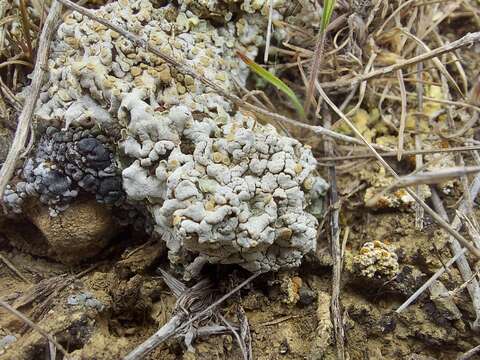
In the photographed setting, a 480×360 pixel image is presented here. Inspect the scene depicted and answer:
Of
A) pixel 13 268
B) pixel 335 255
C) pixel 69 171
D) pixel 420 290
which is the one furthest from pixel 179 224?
pixel 420 290

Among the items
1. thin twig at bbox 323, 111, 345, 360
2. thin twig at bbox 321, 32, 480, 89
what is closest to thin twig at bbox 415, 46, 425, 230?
thin twig at bbox 321, 32, 480, 89

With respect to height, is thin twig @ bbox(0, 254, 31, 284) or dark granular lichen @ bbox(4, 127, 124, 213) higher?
dark granular lichen @ bbox(4, 127, 124, 213)

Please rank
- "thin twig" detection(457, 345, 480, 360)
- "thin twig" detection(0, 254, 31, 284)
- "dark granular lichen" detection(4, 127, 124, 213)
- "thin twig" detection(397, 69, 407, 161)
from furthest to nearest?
"thin twig" detection(397, 69, 407, 161)
"thin twig" detection(0, 254, 31, 284)
"dark granular lichen" detection(4, 127, 124, 213)
"thin twig" detection(457, 345, 480, 360)

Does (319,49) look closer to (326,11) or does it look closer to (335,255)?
(326,11)

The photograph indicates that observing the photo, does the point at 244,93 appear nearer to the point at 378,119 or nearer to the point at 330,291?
the point at 378,119

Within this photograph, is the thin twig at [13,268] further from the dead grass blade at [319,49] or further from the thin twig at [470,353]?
the thin twig at [470,353]

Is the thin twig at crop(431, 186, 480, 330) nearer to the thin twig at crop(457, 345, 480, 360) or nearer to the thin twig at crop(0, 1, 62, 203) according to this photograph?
the thin twig at crop(457, 345, 480, 360)

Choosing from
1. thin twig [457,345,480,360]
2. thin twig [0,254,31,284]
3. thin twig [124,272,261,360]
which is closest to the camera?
thin twig [124,272,261,360]

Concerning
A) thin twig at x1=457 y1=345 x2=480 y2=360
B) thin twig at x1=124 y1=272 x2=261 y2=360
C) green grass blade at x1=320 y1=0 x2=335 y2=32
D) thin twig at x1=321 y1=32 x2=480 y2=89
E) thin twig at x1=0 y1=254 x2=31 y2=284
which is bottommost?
thin twig at x1=457 y1=345 x2=480 y2=360
